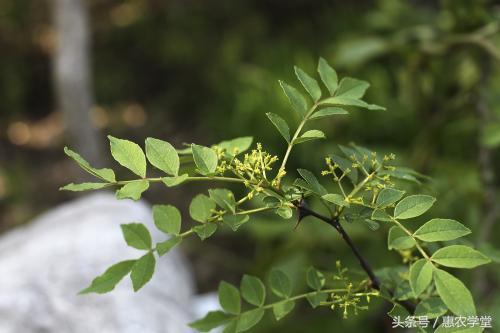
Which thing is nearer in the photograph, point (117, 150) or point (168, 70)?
point (117, 150)

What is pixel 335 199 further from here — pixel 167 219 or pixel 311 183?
pixel 167 219

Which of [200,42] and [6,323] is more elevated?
[6,323]

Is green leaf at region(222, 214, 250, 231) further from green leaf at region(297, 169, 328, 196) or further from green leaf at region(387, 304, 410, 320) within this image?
green leaf at region(387, 304, 410, 320)

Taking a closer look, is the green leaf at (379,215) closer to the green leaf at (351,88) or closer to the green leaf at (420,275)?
the green leaf at (420,275)

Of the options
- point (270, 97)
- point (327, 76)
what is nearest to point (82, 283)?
point (327, 76)

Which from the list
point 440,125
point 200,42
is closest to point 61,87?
point 200,42

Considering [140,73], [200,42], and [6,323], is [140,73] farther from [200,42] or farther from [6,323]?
[6,323]

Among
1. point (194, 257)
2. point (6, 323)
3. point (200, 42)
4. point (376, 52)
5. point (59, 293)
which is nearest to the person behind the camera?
point (6, 323)
